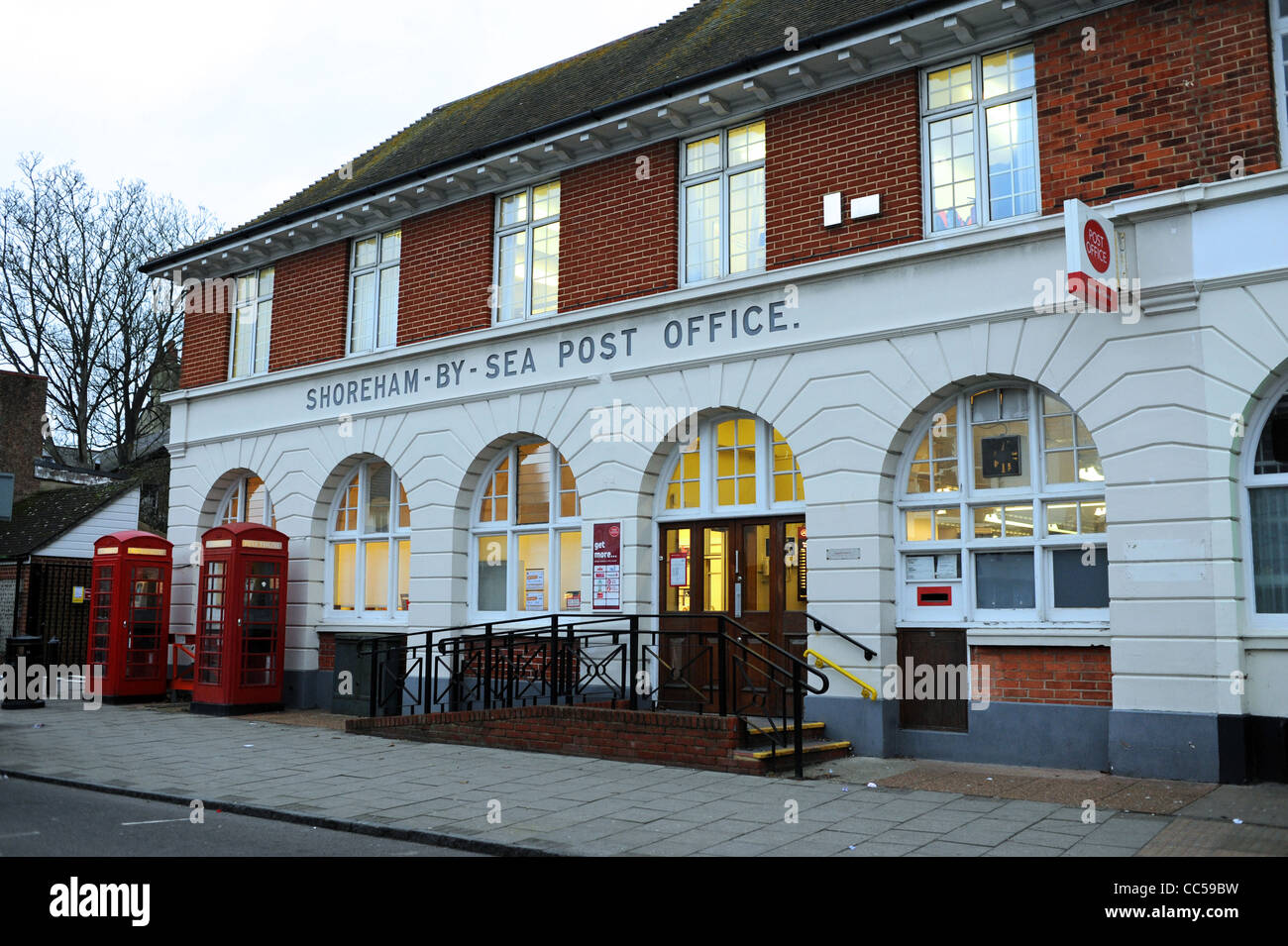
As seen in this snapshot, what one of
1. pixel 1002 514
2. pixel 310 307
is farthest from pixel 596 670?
pixel 310 307

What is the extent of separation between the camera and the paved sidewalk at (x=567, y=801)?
762cm

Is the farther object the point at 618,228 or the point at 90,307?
the point at 90,307

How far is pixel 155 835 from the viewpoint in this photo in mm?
8148

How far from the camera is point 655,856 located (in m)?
7.25

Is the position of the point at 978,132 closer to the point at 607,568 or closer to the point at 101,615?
the point at 607,568

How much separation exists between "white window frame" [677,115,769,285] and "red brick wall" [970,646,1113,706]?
17.0 feet

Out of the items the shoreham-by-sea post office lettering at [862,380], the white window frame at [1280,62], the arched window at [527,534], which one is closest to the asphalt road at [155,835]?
the shoreham-by-sea post office lettering at [862,380]

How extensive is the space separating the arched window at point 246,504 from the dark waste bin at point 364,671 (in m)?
3.37

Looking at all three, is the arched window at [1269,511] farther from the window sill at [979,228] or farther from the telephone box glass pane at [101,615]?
the telephone box glass pane at [101,615]

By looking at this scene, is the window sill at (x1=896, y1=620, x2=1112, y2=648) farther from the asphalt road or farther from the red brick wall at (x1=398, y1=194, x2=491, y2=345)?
the red brick wall at (x1=398, y1=194, x2=491, y2=345)

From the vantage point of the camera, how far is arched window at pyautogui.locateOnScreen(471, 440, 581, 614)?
1497 centimetres

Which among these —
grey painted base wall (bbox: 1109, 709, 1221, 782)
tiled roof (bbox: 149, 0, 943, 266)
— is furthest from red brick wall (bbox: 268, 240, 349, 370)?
grey painted base wall (bbox: 1109, 709, 1221, 782)

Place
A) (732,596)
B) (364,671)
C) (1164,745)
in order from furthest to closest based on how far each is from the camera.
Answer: (364,671), (732,596), (1164,745)

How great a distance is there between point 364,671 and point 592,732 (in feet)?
18.9
